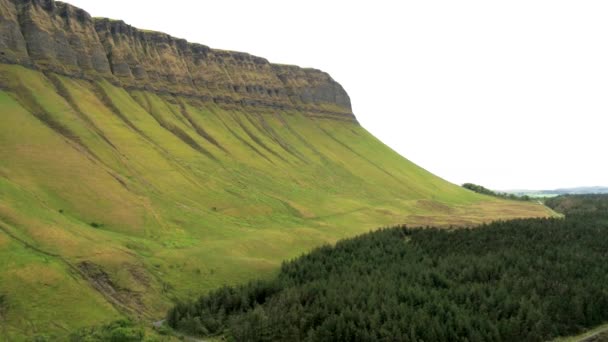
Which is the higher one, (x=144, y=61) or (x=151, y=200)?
(x=144, y=61)

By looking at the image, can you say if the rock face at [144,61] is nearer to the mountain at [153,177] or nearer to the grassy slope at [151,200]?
the mountain at [153,177]

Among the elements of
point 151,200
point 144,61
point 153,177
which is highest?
point 144,61

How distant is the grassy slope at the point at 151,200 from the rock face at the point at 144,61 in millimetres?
4982

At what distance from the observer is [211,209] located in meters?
79.2

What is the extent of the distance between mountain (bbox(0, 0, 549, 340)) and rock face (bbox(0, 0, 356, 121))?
41 cm

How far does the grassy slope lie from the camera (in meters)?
43.8

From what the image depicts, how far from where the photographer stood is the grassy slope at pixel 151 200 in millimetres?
43844

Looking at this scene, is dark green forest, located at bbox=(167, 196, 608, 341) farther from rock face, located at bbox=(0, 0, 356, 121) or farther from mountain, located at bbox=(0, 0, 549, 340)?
rock face, located at bbox=(0, 0, 356, 121)

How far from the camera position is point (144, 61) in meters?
127

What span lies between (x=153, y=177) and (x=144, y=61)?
57338 millimetres

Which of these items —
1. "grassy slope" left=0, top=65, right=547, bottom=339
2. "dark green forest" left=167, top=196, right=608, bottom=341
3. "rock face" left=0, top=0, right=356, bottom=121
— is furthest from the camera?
"rock face" left=0, top=0, right=356, bottom=121

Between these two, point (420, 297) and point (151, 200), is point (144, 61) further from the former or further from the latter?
point (420, 297)

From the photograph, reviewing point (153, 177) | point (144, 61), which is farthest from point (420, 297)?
point (144, 61)

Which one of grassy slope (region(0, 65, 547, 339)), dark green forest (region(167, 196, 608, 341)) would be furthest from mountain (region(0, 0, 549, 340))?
dark green forest (region(167, 196, 608, 341))
